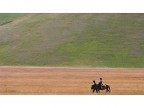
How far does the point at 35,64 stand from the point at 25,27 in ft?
51.8

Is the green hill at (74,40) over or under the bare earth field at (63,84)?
over

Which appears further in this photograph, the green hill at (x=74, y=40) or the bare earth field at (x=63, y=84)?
the green hill at (x=74, y=40)

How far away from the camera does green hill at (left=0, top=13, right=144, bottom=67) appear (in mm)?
75562

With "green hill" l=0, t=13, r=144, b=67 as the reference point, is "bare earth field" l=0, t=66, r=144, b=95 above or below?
below

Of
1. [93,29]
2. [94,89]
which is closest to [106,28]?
[93,29]

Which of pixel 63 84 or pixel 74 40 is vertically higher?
pixel 74 40

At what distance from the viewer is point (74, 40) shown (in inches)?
3292

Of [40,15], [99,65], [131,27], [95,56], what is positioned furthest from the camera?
[40,15]

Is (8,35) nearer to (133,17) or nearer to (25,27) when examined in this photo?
(25,27)

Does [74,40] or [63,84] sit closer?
[63,84]

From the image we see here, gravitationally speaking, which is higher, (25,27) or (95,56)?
(25,27)

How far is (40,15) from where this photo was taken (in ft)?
310

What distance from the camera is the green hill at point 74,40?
248 feet

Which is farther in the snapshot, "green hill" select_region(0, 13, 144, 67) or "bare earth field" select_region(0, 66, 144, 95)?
"green hill" select_region(0, 13, 144, 67)
